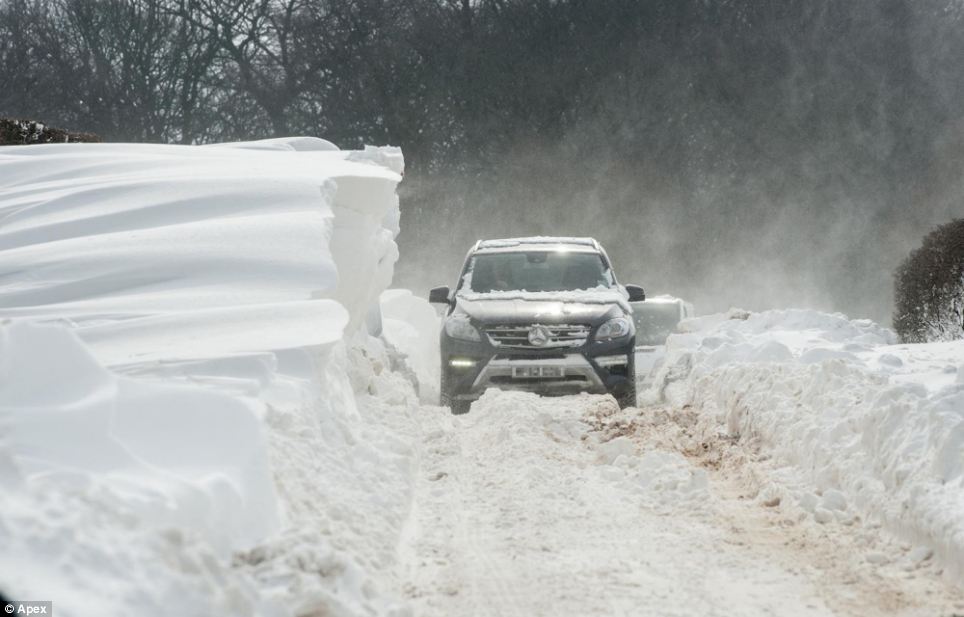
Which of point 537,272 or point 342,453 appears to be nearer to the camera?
point 342,453

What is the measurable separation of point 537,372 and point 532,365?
0.26 feet

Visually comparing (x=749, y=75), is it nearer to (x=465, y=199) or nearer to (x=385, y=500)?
(x=465, y=199)

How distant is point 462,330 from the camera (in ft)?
35.2

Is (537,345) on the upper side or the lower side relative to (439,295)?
lower

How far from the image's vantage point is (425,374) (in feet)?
44.2

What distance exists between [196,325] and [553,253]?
6.37 metres

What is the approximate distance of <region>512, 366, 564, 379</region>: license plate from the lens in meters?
10.5

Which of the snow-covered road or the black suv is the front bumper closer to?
the black suv

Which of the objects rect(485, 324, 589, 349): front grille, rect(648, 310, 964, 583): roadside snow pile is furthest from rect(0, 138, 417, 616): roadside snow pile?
rect(648, 310, 964, 583): roadside snow pile

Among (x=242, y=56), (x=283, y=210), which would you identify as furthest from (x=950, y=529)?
(x=242, y=56)

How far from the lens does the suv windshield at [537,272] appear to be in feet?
38.8

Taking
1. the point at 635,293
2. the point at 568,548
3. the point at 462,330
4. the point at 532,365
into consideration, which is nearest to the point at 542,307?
the point at 532,365
